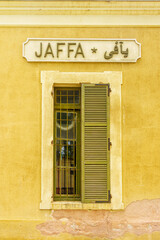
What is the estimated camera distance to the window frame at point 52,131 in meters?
5.62

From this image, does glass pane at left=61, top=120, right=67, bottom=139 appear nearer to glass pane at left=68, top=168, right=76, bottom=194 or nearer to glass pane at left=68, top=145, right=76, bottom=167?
glass pane at left=68, top=145, right=76, bottom=167

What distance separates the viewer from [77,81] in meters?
5.80

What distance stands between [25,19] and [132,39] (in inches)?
83.4

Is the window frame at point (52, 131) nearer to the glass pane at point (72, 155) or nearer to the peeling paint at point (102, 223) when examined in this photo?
the peeling paint at point (102, 223)

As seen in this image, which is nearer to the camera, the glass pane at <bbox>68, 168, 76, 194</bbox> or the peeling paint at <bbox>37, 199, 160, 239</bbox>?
the peeling paint at <bbox>37, 199, 160, 239</bbox>

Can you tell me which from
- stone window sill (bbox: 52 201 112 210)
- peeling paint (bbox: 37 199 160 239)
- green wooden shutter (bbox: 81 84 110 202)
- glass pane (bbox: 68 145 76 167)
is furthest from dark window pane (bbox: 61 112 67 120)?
peeling paint (bbox: 37 199 160 239)

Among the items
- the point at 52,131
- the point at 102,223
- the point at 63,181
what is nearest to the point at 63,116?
the point at 52,131

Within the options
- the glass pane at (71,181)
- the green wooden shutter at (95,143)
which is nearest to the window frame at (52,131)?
the green wooden shutter at (95,143)

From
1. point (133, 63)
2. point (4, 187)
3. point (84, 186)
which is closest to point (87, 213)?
point (84, 186)

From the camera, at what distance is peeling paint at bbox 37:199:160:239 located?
5578mm

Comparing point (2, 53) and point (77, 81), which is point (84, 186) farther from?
point (2, 53)

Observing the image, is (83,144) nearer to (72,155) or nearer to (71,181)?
(72,155)

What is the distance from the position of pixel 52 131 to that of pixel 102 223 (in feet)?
6.40

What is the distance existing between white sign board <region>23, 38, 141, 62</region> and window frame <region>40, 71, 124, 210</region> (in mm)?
293
